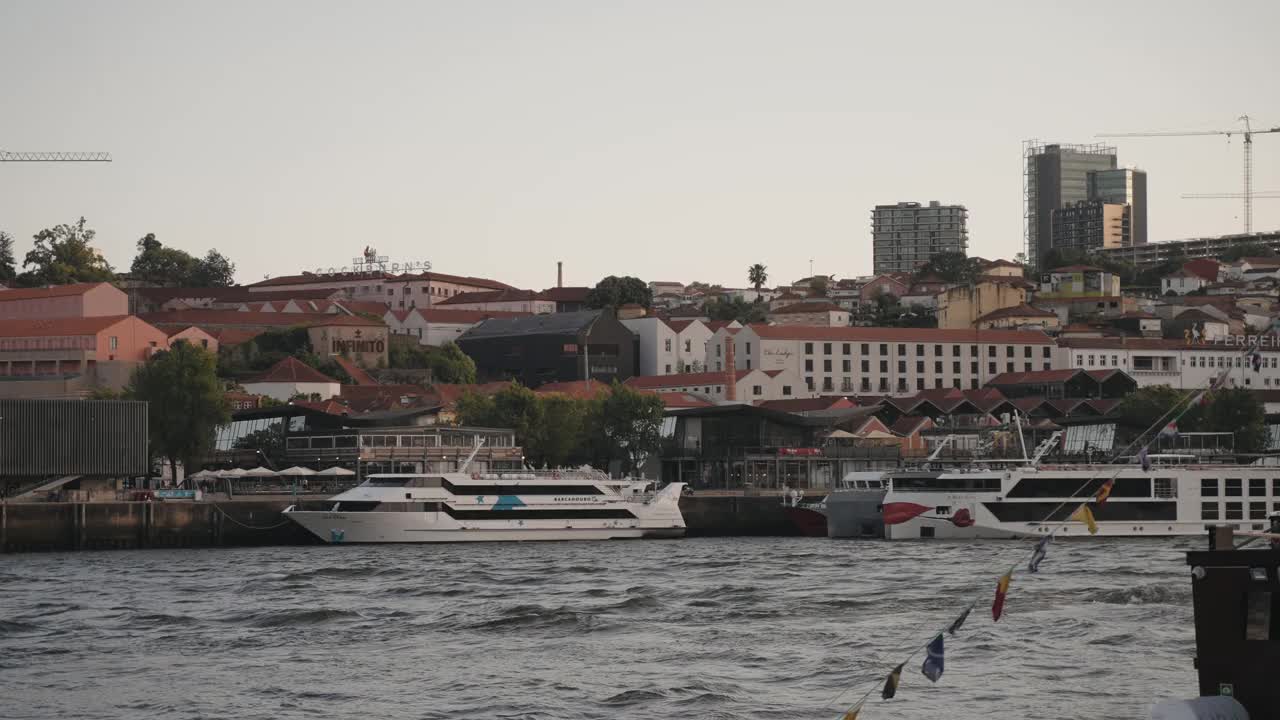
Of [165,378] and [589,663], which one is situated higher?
[165,378]

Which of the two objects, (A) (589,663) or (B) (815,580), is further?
(B) (815,580)

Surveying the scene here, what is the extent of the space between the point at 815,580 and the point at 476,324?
92451 mm

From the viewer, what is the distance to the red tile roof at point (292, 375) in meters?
102

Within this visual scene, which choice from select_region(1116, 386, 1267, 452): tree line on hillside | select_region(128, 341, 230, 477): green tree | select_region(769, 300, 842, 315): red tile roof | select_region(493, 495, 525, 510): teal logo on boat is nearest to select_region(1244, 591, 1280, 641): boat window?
select_region(493, 495, 525, 510): teal logo on boat

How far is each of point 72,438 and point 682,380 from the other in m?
54.9

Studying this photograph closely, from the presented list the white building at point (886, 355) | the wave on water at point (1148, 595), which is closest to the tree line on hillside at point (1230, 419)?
the white building at point (886, 355)

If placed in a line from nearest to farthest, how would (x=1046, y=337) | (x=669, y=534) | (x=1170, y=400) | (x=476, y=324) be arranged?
1. (x=669, y=534)
2. (x=1170, y=400)
3. (x=1046, y=337)
4. (x=476, y=324)

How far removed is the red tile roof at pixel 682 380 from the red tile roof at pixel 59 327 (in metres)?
29.6

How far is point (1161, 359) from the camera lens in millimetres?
119562

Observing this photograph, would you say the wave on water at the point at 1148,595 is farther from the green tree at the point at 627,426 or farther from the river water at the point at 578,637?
the green tree at the point at 627,426

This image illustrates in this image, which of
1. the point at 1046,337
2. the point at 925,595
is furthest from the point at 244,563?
the point at 1046,337

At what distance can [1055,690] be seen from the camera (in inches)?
980

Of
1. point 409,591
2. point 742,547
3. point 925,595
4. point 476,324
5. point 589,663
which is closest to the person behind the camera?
point 589,663

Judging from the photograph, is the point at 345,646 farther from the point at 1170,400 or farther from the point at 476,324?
the point at 476,324
